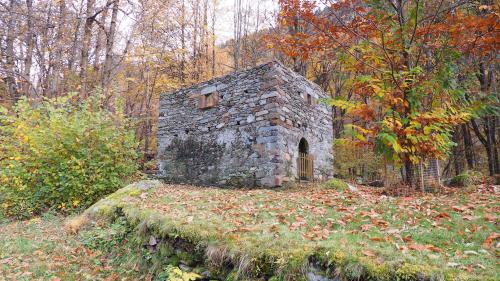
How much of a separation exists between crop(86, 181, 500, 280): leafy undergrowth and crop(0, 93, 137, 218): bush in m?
3.19

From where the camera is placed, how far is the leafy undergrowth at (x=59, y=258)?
161 inches

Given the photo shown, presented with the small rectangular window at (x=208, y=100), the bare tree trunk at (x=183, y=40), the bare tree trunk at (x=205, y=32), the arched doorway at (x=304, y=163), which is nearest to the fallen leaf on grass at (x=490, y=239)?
the arched doorway at (x=304, y=163)

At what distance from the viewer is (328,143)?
10.5 metres

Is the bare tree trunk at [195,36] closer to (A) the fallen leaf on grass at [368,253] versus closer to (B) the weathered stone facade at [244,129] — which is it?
(B) the weathered stone facade at [244,129]

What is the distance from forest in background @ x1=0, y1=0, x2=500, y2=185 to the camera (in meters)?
6.48

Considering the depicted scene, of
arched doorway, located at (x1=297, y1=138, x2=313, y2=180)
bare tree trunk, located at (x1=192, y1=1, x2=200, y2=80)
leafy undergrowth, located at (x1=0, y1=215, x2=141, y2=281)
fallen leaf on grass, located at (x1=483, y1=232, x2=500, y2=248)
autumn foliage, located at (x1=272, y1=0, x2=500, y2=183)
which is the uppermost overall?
bare tree trunk, located at (x1=192, y1=1, x2=200, y2=80)

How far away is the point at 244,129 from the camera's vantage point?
852 cm

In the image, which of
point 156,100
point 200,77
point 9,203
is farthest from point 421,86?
point 156,100

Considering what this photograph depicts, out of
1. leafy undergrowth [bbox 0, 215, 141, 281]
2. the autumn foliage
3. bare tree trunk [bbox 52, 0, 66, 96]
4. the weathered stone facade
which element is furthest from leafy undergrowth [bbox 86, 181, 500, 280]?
bare tree trunk [bbox 52, 0, 66, 96]

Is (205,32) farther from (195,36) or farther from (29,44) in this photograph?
(29,44)

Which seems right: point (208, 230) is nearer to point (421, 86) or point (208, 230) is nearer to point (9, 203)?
point (421, 86)

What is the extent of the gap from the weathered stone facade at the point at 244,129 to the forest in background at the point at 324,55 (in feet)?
3.37

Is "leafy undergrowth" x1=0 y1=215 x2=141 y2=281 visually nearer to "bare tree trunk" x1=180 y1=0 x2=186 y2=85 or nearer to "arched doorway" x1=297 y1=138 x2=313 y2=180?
"arched doorway" x1=297 y1=138 x2=313 y2=180

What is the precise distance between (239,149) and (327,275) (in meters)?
6.13
